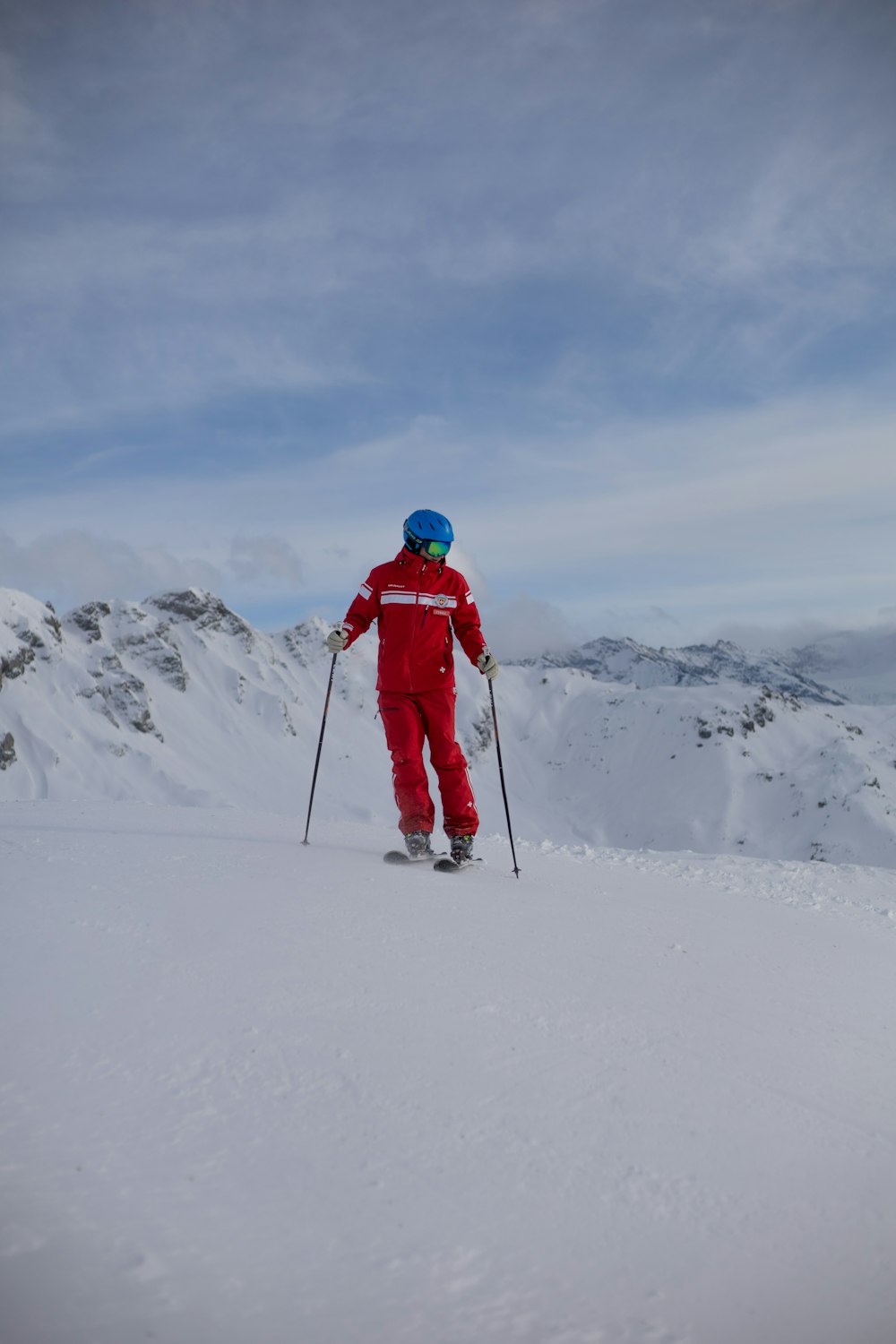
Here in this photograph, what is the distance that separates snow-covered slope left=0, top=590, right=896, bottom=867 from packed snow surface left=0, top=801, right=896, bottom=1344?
252 ft

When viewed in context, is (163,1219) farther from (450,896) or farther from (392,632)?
(392,632)

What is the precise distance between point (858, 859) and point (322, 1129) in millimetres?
109706

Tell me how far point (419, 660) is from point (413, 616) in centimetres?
39

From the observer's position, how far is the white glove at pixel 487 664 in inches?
282

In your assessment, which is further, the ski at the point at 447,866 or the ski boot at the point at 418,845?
the ski boot at the point at 418,845

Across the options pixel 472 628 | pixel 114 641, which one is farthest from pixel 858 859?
pixel 472 628

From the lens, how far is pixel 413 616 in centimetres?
729

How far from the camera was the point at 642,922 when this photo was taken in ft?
17.6

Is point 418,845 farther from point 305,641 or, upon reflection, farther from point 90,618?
point 305,641

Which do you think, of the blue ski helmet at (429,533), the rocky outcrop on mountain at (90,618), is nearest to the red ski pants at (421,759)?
the blue ski helmet at (429,533)

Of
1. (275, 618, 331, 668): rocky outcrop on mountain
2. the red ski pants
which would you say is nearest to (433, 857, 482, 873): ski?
the red ski pants

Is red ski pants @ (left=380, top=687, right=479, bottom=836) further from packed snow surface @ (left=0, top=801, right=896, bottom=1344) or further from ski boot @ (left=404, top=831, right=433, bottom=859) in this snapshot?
packed snow surface @ (left=0, top=801, right=896, bottom=1344)

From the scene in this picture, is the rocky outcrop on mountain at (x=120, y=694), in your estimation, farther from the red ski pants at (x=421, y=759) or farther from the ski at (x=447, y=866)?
the ski at (x=447, y=866)

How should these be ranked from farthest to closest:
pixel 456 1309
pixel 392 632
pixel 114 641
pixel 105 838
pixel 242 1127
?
pixel 114 641, pixel 392 632, pixel 105 838, pixel 242 1127, pixel 456 1309
